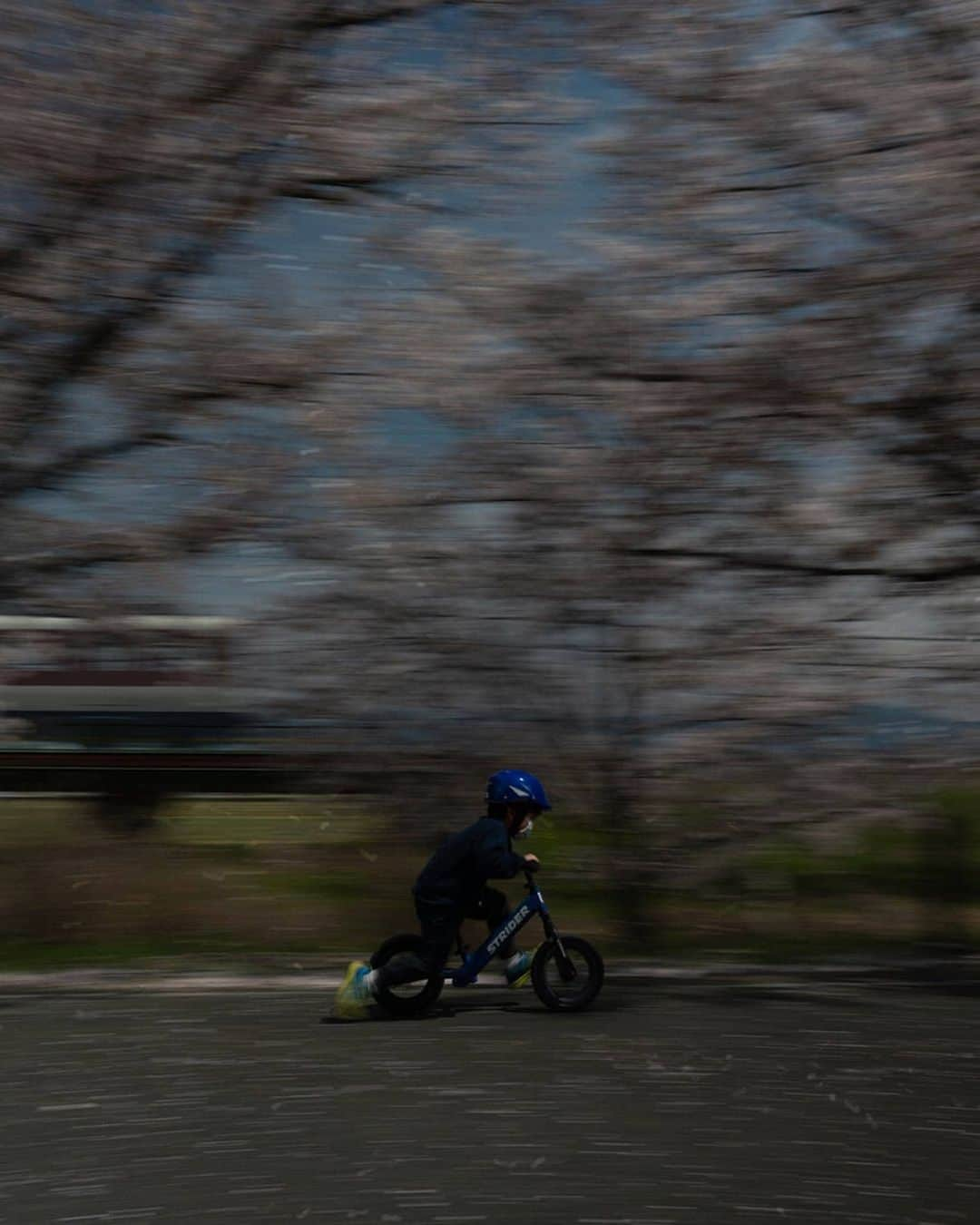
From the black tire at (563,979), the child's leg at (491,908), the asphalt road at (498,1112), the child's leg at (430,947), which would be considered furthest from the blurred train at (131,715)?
the black tire at (563,979)

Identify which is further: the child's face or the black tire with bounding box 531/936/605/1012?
the child's face

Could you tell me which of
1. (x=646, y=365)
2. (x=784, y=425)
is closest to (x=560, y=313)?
(x=646, y=365)

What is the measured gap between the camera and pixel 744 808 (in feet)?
33.7

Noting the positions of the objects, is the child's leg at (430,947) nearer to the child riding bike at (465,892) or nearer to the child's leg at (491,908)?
the child riding bike at (465,892)

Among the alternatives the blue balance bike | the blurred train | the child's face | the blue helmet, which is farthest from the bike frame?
the blurred train

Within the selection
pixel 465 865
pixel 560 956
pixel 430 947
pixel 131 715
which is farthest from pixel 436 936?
pixel 131 715

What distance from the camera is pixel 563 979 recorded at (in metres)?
7.95

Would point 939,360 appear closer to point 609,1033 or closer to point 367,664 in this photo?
point 367,664

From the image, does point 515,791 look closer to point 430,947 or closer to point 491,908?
point 491,908

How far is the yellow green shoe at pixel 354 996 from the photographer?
7676 millimetres

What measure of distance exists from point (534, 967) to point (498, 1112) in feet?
6.66

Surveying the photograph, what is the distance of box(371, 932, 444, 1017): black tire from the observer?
25.6ft

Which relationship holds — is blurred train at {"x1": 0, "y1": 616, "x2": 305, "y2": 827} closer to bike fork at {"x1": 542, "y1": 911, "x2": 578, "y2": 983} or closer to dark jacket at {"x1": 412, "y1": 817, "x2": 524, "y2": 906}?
dark jacket at {"x1": 412, "y1": 817, "x2": 524, "y2": 906}

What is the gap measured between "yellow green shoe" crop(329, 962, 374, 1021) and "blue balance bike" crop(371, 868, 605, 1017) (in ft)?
0.33
